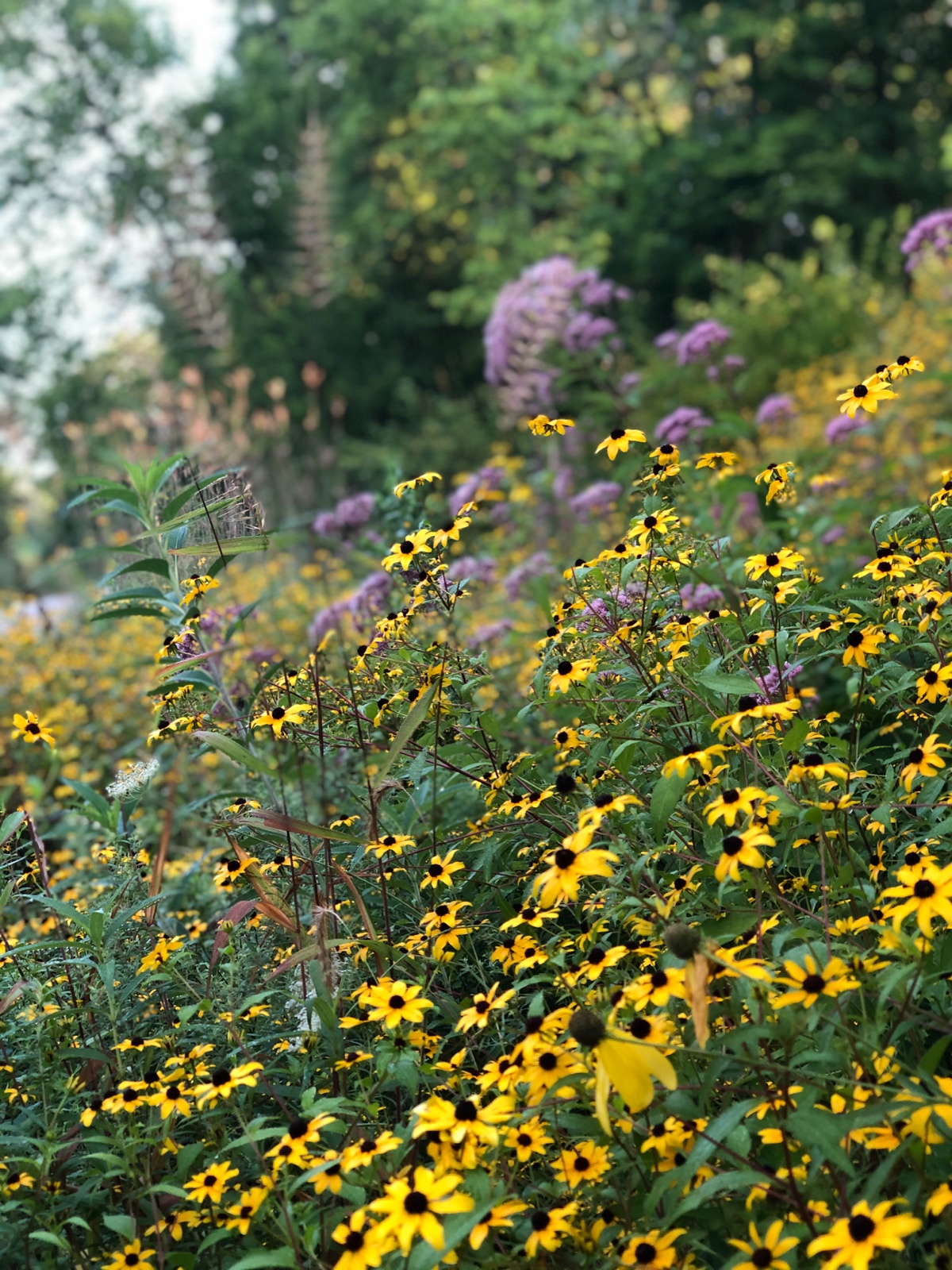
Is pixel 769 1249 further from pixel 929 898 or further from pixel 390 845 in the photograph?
pixel 390 845

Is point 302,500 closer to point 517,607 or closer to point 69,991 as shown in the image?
point 517,607

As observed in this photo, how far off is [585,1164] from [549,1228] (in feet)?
0.36

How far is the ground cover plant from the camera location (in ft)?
4.49

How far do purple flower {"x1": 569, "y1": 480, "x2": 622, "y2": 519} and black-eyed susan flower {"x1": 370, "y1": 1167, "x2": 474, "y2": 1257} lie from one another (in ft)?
9.91

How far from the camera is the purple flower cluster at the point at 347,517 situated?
4.28m

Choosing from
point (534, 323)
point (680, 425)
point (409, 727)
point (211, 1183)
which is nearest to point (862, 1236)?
point (211, 1183)

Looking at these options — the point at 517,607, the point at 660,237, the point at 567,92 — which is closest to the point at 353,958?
the point at 517,607

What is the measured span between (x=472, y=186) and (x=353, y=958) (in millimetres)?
17158

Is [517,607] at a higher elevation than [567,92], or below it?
below

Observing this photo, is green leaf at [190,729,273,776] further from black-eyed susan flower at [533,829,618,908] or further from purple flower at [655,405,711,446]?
purple flower at [655,405,711,446]

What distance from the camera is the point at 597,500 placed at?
13.6 feet

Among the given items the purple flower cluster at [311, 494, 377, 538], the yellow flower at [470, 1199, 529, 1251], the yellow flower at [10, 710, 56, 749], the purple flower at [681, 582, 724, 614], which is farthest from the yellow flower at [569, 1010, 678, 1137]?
the purple flower cluster at [311, 494, 377, 538]

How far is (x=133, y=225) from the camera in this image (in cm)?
1922

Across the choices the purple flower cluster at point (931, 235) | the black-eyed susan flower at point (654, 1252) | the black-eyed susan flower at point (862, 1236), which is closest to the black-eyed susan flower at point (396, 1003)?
the black-eyed susan flower at point (654, 1252)
